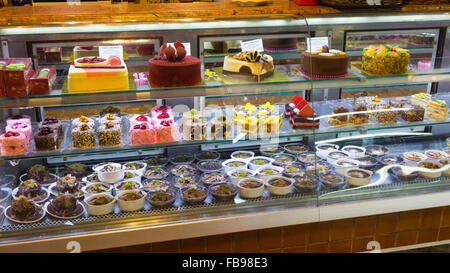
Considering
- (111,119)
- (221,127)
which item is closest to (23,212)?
(111,119)

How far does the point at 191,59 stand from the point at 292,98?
3.35 ft

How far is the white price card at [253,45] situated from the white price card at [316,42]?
393 millimetres

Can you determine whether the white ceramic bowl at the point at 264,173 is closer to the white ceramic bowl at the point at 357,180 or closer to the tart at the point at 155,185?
the white ceramic bowl at the point at 357,180

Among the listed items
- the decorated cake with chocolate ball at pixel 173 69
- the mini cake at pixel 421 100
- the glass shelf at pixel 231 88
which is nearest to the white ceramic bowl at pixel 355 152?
the mini cake at pixel 421 100

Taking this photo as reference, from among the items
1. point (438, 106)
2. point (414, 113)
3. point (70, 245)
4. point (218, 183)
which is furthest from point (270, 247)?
point (438, 106)

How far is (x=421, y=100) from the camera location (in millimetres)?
3947

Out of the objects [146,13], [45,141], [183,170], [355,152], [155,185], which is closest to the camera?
[45,141]

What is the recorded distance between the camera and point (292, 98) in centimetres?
376

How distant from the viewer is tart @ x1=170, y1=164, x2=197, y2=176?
3818 millimetres

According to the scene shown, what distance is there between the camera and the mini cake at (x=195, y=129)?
11.3 ft

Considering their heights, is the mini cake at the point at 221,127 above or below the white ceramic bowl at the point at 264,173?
above

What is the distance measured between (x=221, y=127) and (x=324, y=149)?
1180 millimetres

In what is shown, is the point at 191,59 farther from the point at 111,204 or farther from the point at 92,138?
the point at 111,204

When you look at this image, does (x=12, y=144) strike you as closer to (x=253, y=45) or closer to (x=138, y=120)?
(x=138, y=120)
